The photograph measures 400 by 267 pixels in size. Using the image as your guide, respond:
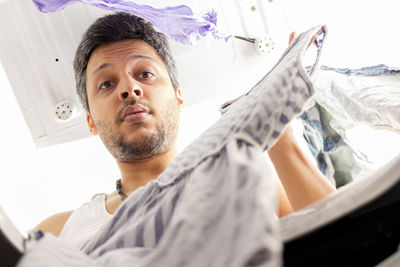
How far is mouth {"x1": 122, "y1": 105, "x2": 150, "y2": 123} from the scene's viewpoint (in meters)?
0.98

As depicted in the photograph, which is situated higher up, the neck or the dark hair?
the dark hair

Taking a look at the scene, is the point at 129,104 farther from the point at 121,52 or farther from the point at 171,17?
the point at 171,17

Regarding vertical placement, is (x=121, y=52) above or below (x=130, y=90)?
A: above

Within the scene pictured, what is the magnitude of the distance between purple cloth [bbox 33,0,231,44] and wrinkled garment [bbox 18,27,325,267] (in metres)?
0.64

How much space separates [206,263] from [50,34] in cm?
118

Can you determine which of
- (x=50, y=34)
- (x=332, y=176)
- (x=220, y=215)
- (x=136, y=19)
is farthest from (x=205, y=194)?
(x=50, y=34)

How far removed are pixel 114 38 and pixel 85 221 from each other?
0.60 m

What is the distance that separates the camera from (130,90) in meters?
0.99

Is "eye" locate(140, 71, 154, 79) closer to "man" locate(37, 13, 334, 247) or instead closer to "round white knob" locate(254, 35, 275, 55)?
"man" locate(37, 13, 334, 247)

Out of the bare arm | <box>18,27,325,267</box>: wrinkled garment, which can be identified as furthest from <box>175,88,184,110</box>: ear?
<box>18,27,325,267</box>: wrinkled garment

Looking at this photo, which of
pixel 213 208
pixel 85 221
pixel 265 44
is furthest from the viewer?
pixel 265 44

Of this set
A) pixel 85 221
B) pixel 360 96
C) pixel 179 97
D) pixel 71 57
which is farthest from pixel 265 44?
pixel 85 221

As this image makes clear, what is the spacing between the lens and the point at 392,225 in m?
0.33

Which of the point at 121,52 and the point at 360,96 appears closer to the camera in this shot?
the point at 360,96
